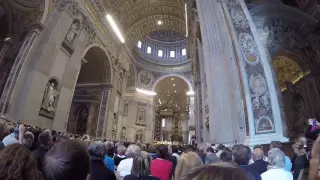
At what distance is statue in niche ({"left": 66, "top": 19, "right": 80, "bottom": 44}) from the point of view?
11.5 m

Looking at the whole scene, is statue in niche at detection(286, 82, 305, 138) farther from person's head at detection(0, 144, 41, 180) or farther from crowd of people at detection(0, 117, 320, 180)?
person's head at detection(0, 144, 41, 180)

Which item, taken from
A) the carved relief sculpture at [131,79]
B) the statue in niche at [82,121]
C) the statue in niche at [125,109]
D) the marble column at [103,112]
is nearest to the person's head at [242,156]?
the marble column at [103,112]

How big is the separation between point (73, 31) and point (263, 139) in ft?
38.3

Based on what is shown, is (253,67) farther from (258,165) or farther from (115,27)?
(115,27)

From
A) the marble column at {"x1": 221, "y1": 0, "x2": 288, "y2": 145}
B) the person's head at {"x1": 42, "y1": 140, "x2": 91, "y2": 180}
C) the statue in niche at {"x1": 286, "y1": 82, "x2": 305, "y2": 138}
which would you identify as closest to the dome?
the statue in niche at {"x1": 286, "y1": 82, "x2": 305, "y2": 138}

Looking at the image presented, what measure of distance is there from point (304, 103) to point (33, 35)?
41.4 feet

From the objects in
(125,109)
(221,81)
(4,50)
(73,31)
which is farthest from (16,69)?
(125,109)

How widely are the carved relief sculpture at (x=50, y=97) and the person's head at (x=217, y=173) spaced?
10519 mm

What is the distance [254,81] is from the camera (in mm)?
5273

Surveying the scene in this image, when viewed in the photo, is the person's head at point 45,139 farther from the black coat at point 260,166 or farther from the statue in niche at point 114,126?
the statue in niche at point 114,126

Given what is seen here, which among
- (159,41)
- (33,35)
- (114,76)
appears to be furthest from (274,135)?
(159,41)

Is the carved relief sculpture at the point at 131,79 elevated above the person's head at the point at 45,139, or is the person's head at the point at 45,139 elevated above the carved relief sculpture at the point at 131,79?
the carved relief sculpture at the point at 131,79

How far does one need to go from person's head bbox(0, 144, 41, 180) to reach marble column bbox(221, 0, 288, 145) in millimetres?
4729

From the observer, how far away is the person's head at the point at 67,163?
1.09 meters
